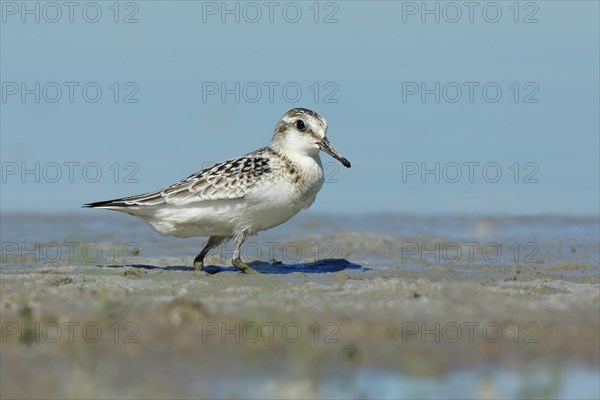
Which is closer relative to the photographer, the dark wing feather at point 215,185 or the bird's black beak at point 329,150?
the dark wing feather at point 215,185

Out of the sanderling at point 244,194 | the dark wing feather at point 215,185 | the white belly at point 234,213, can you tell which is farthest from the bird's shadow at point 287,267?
the dark wing feather at point 215,185

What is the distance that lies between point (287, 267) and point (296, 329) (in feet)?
14.8

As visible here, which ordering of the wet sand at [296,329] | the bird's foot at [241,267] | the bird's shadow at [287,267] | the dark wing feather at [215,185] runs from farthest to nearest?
the bird's shadow at [287,267] < the bird's foot at [241,267] < the dark wing feather at [215,185] < the wet sand at [296,329]

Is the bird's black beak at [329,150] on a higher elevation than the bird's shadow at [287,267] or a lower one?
higher

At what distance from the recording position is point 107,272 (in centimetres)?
1228

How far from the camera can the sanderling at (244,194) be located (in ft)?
39.5

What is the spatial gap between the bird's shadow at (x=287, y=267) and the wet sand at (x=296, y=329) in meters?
0.03

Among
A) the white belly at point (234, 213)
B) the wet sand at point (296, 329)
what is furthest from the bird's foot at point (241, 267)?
the white belly at point (234, 213)

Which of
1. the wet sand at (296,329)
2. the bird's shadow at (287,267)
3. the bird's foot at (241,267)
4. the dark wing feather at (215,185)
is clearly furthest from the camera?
the bird's shadow at (287,267)

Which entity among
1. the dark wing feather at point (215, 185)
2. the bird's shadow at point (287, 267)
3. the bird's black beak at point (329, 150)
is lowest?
the bird's shadow at point (287, 267)

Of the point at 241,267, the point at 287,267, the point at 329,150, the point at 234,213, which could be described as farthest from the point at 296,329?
the point at 287,267

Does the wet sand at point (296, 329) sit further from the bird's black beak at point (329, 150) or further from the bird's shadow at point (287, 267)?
the bird's black beak at point (329, 150)

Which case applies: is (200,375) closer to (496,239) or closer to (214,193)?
(214,193)

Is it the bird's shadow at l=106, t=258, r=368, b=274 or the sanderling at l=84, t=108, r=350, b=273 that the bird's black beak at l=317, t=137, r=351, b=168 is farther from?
the bird's shadow at l=106, t=258, r=368, b=274
